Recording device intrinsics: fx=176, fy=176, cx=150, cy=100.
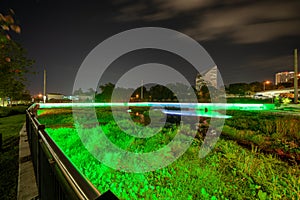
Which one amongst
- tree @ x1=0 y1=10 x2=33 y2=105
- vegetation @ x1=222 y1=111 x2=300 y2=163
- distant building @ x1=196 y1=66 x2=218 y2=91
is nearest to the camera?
tree @ x1=0 y1=10 x2=33 y2=105

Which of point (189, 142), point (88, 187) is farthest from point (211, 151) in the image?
point (88, 187)

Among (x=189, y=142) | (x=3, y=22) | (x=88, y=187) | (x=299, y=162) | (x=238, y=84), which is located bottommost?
(x=299, y=162)

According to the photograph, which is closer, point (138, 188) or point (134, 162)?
point (138, 188)

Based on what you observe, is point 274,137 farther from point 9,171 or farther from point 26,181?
point 9,171

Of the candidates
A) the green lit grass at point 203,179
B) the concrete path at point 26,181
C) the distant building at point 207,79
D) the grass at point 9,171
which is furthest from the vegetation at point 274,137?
the distant building at point 207,79

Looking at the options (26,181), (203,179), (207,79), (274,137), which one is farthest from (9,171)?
(207,79)

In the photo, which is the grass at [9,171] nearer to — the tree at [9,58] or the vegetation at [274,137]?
the tree at [9,58]

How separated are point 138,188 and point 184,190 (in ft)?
3.39

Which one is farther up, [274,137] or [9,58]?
[9,58]

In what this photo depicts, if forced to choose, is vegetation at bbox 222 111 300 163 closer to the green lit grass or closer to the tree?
the green lit grass

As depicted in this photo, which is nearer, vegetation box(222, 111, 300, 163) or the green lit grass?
the green lit grass

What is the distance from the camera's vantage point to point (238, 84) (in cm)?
8662

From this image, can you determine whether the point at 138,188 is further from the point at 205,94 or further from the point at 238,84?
the point at 238,84

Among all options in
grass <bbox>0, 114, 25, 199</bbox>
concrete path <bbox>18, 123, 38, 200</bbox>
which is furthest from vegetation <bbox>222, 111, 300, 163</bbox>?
grass <bbox>0, 114, 25, 199</bbox>
